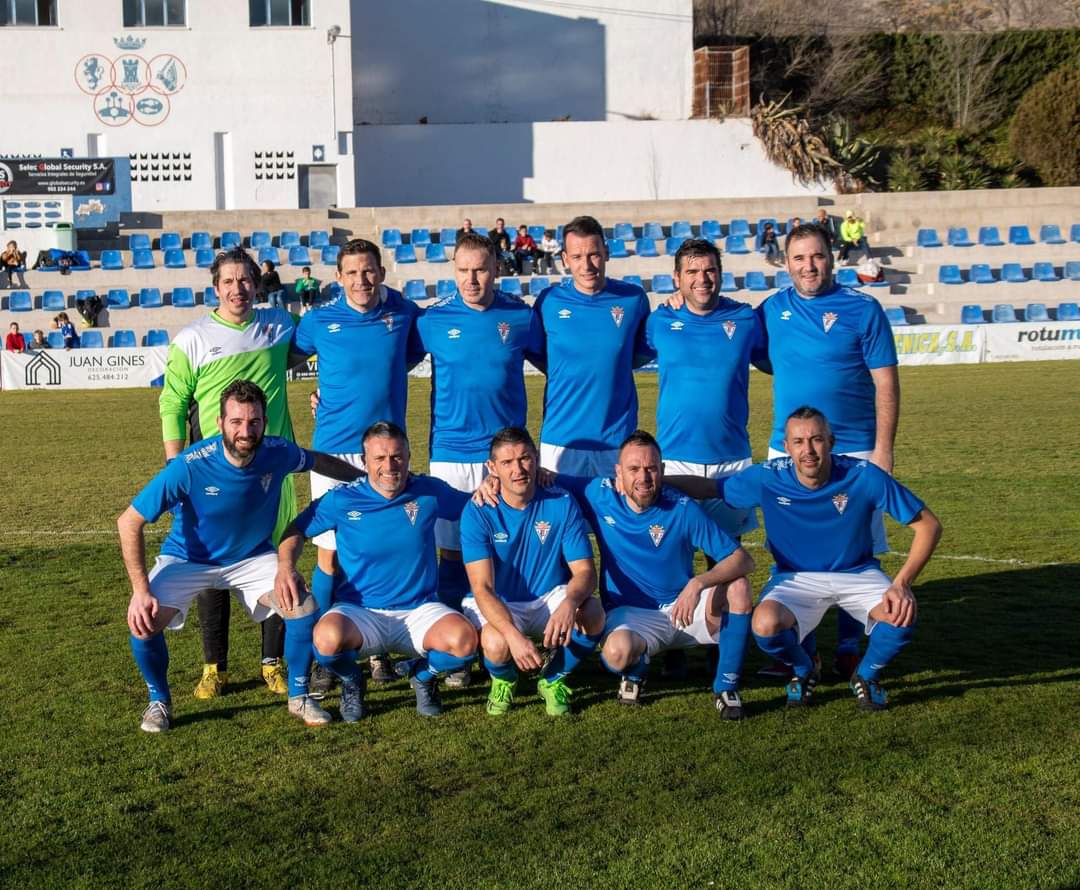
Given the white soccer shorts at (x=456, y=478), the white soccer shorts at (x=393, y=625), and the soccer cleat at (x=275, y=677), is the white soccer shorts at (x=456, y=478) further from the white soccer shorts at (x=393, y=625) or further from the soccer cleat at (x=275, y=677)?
the soccer cleat at (x=275, y=677)

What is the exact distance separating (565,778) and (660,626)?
42.7 inches

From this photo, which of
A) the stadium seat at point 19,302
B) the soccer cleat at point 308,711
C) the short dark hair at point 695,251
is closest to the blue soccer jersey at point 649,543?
the short dark hair at point 695,251

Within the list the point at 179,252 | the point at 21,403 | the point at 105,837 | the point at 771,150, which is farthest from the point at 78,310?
the point at 105,837

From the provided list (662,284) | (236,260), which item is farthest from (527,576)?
(662,284)

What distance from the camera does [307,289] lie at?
27.2m

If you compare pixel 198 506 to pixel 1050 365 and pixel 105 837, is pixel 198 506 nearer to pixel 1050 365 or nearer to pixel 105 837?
pixel 105 837

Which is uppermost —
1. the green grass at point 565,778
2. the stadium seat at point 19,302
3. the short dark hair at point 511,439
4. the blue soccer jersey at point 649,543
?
the stadium seat at point 19,302

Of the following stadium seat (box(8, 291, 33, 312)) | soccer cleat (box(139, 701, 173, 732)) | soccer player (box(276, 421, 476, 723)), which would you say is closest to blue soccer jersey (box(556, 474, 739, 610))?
soccer player (box(276, 421, 476, 723))

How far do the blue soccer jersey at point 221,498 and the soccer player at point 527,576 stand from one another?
870 mm

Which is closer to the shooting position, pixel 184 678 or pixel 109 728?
pixel 109 728

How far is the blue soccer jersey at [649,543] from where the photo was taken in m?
5.64

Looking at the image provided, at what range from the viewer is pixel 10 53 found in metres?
32.5

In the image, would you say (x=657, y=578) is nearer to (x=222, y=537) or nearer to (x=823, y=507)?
(x=823, y=507)

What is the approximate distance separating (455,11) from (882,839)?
35.8 meters
